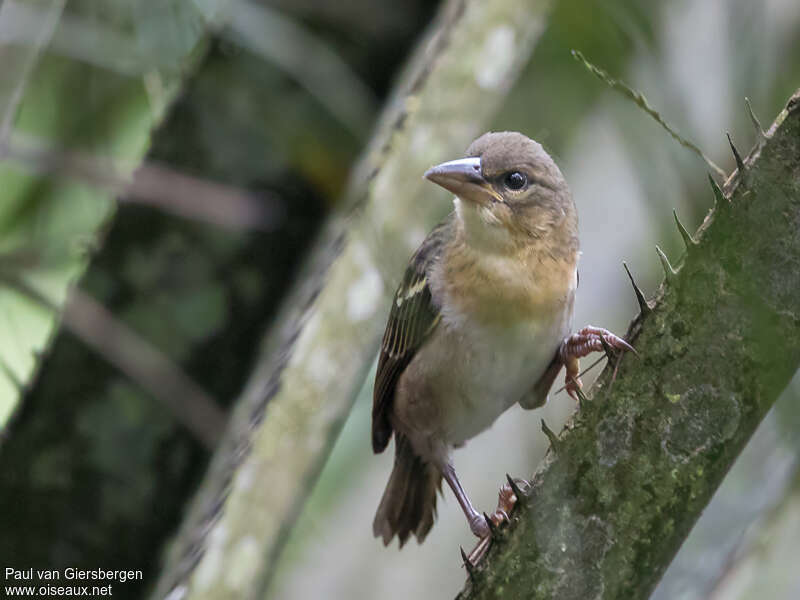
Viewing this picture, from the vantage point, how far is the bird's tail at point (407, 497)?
310 centimetres

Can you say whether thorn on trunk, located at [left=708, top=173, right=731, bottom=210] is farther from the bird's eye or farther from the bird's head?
the bird's eye

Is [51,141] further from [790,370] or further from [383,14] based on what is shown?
[790,370]

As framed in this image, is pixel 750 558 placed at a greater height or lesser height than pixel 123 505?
lesser

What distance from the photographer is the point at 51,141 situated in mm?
3207

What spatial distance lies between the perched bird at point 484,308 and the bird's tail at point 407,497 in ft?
0.11

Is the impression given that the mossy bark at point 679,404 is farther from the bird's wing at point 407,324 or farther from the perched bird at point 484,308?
the bird's wing at point 407,324

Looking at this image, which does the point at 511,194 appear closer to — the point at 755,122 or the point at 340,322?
the point at 340,322

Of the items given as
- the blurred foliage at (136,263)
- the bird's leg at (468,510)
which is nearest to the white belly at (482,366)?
the bird's leg at (468,510)

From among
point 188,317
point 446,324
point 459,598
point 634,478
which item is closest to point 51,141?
point 188,317

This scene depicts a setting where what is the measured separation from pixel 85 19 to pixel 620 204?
101 inches

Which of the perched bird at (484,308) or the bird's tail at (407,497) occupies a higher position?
the perched bird at (484,308)

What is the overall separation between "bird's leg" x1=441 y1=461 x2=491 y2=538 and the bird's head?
72cm

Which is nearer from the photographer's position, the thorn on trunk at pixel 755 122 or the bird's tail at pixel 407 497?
the thorn on trunk at pixel 755 122

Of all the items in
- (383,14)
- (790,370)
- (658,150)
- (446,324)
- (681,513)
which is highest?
(383,14)
